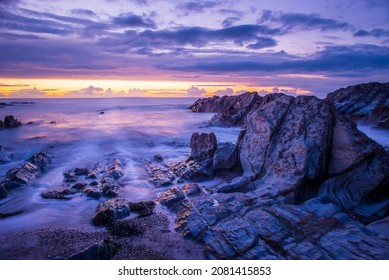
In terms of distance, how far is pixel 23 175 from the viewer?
8.99 metres

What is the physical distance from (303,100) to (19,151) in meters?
14.0

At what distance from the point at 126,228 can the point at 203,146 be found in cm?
579

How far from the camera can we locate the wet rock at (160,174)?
888cm

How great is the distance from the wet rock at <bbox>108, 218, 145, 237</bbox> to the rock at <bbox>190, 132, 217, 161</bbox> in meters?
4.85

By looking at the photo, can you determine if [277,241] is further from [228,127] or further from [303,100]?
[228,127]

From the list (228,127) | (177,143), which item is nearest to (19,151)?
(177,143)

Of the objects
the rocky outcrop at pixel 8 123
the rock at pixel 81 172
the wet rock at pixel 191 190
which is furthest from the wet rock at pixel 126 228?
the rocky outcrop at pixel 8 123

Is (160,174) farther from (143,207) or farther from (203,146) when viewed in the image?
(143,207)

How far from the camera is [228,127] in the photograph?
1016 inches

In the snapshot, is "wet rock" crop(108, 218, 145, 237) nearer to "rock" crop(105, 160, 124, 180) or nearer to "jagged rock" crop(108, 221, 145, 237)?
"jagged rock" crop(108, 221, 145, 237)

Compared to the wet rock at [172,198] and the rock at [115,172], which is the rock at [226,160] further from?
the rock at [115,172]

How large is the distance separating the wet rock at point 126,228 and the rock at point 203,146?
4852mm

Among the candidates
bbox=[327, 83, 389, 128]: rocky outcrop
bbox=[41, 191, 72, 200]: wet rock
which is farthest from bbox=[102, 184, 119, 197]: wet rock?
bbox=[327, 83, 389, 128]: rocky outcrop

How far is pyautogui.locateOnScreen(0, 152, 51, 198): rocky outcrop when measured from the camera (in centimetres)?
810
